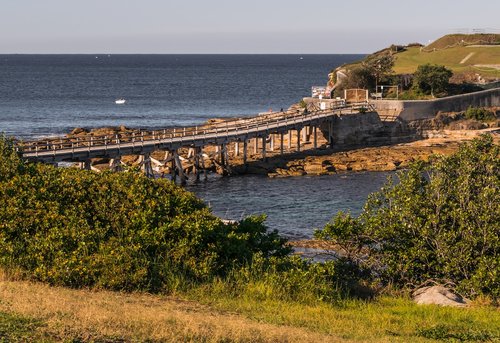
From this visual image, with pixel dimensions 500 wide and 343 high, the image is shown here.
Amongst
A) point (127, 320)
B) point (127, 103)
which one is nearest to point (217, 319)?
point (127, 320)

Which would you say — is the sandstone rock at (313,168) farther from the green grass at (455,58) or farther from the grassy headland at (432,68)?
the green grass at (455,58)

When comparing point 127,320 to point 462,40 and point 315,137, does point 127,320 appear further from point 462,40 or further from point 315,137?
point 462,40

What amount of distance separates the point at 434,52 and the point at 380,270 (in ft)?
325

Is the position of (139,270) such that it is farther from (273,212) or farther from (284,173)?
(284,173)

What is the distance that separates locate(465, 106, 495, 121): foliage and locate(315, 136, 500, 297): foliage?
172 feet

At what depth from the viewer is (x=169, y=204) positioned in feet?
85.0

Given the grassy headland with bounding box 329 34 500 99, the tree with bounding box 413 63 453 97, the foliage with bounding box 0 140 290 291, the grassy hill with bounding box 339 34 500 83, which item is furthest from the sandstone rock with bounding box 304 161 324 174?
the grassy hill with bounding box 339 34 500 83

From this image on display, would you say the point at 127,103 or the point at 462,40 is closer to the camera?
the point at 462,40

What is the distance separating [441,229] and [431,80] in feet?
197

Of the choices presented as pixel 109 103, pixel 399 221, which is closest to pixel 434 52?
pixel 109 103

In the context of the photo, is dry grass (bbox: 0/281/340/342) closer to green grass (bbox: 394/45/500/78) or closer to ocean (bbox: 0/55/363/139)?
ocean (bbox: 0/55/363/139)

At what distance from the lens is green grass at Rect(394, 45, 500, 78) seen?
107m

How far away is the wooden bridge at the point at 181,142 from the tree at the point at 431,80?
10.5m

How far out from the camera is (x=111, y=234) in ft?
84.5
